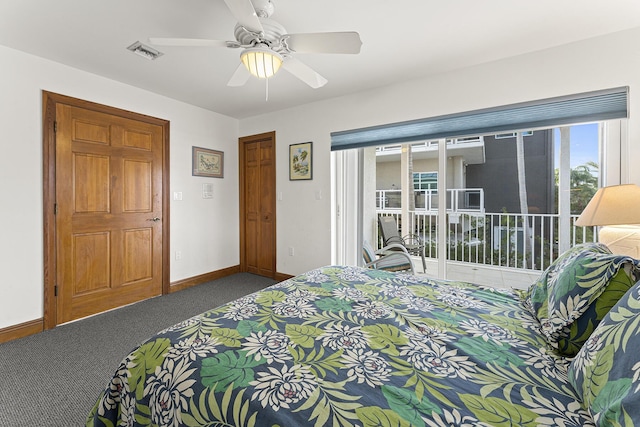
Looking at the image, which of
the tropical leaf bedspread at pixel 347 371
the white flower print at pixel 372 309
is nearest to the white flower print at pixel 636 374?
the tropical leaf bedspread at pixel 347 371

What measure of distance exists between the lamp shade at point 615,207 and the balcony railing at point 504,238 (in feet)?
5.08

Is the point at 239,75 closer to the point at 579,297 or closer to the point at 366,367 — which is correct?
the point at 366,367

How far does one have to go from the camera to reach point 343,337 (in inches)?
44.3

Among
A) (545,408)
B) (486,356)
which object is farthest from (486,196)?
(545,408)

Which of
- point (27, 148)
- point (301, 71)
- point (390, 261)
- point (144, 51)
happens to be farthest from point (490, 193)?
point (27, 148)

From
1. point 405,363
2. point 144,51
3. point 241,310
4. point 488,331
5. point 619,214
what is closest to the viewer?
point 405,363

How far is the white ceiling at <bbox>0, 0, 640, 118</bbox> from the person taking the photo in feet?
A: 6.26

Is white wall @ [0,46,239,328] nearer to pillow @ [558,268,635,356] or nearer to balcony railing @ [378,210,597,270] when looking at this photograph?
balcony railing @ [378,210,597,270]

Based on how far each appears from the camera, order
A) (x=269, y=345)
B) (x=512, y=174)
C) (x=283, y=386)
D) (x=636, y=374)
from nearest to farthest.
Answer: (x=636, y=374) → (x=283, y=386) → (x=269, y=345) → (x=512, y=174)

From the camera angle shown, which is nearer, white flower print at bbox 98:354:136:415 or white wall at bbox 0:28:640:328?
white flower print at bbox 98:354:136:415

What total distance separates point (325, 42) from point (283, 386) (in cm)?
173

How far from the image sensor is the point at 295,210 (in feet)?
13.2

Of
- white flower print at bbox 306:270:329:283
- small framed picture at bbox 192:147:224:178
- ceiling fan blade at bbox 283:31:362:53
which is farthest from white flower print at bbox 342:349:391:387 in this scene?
small framed picture at bbox 192:147:224:178

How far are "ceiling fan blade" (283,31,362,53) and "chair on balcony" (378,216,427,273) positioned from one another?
2.52 meters
